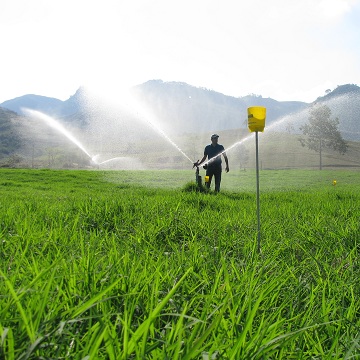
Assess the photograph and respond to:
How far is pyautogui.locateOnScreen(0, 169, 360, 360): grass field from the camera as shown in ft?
5.08

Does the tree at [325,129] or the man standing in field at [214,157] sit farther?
the tree at [325,129]

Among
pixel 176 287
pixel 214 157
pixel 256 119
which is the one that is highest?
pixel 256 119

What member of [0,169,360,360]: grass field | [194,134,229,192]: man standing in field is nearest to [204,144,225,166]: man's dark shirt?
[194,134,229,192]: man standing in field

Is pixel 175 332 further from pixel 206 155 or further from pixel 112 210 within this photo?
pixel 206 155

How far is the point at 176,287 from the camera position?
1.75 metres

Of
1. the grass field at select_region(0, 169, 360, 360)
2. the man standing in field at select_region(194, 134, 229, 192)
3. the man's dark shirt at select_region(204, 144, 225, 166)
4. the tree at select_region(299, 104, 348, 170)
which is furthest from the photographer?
the tree at select_region(299, 104, 348, 170)

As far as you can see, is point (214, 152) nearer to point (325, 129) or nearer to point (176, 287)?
point (176, 287)

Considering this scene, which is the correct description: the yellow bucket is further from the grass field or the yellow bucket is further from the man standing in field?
the man standing in field

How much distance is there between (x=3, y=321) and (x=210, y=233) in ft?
12.0

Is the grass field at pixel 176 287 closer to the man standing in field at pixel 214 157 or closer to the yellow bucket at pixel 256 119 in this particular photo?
the yellow bucket at pixel 256 119

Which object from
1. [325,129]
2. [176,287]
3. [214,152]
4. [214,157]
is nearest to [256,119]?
[176,287]

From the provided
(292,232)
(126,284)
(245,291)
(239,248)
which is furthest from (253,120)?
(126,284)

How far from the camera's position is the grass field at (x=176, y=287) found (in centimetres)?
155

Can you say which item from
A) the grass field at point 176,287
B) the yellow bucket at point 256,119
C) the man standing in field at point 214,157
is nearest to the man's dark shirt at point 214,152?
the man standing in field at point 214,157
